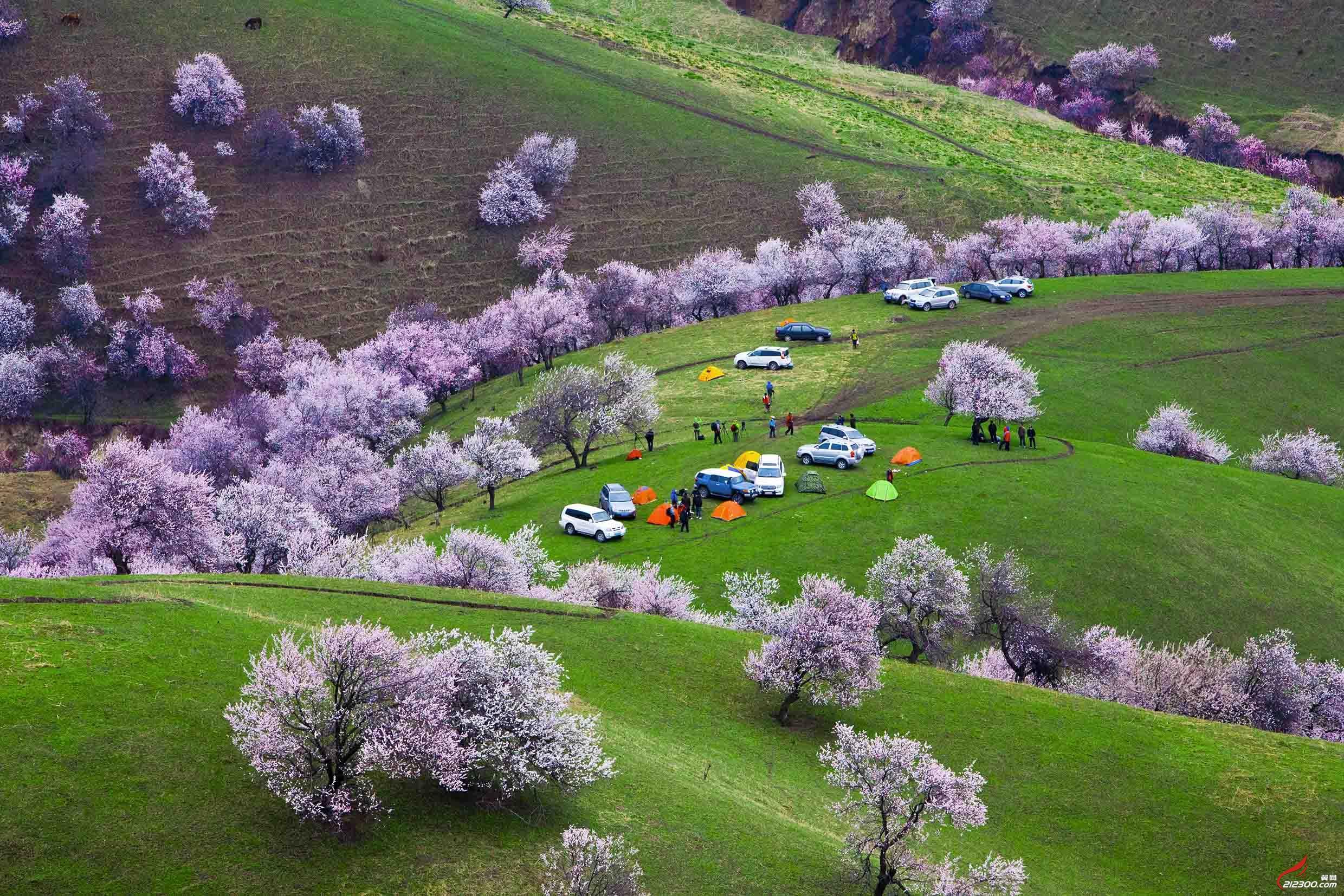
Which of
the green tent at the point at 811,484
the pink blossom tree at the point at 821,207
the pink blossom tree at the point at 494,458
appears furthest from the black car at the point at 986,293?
the pink blossom tree at the point at 494,458

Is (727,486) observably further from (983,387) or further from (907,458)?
(983,387)

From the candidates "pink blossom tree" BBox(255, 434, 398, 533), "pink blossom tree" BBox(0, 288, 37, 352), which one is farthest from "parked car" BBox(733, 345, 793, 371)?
"pink blossom tree" BBox(0, 288, 37, 352)

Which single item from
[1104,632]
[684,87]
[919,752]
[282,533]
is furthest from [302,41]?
[919,752]

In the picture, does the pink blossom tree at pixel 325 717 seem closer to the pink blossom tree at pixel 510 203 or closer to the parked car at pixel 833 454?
the parked car at pixel 833 454

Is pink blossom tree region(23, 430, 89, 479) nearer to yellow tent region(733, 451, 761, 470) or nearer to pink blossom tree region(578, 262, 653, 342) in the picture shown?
pink blossom tree region(578, 262, 653, 342)

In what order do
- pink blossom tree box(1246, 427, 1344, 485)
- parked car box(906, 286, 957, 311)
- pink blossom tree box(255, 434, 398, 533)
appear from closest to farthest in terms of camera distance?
pink blossom tree box(255, 434, 398, 533)
pink blossom tree box(1246, 427, 1344, 485)
parked car box(906, 286, 957, 311)

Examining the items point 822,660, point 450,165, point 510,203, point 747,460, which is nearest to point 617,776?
point 822,660
